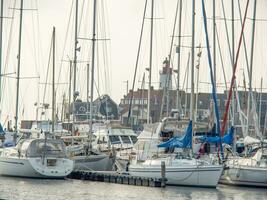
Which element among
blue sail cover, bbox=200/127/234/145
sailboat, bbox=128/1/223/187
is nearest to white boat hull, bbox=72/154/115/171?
sailboat, bbox=128/1/223/187

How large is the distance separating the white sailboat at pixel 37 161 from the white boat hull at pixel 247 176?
32.5 ft

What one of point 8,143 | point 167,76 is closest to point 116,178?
point 8,143

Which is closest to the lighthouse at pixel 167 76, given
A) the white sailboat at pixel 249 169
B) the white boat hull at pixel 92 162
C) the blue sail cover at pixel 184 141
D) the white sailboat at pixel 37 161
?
the white boat hull at pixel 92 162

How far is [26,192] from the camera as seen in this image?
53094 millimetres

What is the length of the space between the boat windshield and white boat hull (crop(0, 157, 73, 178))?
65 centimetres

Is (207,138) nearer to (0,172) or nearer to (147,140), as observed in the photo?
(147,140)

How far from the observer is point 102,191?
5562cm

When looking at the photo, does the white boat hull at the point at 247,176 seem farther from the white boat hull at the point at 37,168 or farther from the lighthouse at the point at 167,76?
the lighthouse at the point at 167,76

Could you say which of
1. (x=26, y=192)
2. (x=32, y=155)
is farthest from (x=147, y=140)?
(x=26, y=192)

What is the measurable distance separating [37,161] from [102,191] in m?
7.17

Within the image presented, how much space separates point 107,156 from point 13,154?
7.16 m

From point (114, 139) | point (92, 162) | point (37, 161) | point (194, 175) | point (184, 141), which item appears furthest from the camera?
point (114, 139)

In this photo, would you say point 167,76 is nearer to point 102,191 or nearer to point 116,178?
point 116,178

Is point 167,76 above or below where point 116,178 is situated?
above
